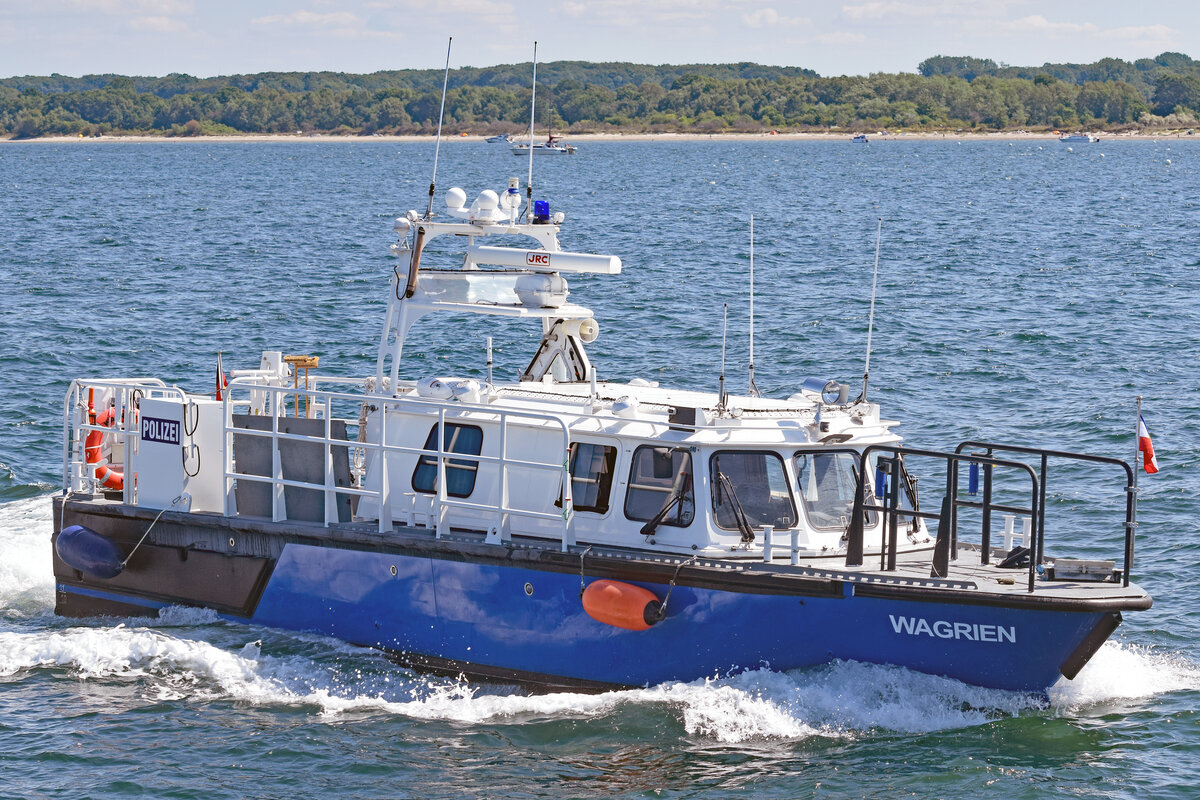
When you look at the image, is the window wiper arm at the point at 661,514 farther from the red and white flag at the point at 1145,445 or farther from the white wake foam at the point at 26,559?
the white wake foam at the point at 26,559

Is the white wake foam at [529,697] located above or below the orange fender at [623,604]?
below

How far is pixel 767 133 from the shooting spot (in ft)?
619

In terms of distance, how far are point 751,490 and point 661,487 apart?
82 centimetres

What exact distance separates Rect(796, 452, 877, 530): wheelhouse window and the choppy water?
1371mm

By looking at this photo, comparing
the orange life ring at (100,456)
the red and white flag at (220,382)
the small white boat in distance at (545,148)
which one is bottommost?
the orange life ring at (100,456)

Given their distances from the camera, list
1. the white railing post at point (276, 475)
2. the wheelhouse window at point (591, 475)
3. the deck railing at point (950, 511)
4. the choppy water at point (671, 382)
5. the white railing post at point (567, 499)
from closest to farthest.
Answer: the deck railing at point (950, 511)
the choppy water at point (671, 382)
the white railing post at point (567, 499)
the wheelhouse window at point (591, 475)
the white railing post at point (276, 475)

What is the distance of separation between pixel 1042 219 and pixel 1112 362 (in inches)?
1412

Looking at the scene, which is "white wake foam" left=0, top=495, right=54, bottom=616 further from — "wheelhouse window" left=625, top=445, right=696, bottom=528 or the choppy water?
"wheelhouse window" left=625, top=445, right=696, bottom=528

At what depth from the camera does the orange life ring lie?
51.5 ft

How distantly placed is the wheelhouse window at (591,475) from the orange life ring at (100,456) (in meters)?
5.51

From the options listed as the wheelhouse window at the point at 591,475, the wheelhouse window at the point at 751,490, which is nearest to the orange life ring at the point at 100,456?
the wheelhouse window at the point at 591,475

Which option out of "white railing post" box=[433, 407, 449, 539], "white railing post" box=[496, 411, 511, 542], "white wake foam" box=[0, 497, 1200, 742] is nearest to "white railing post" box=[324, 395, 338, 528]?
"white railing post" box=[433, 407, 449, 539]

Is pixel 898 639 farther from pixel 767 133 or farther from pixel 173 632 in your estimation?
pixel 767 133

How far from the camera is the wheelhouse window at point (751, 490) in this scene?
12.8m
